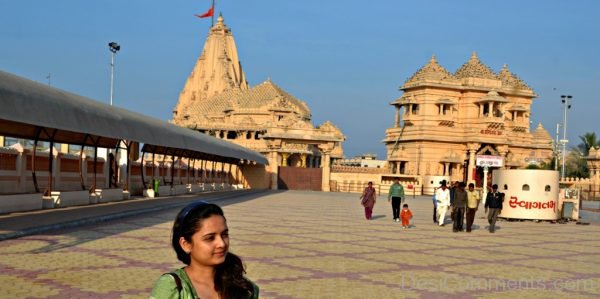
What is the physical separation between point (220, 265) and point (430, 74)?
58997mm

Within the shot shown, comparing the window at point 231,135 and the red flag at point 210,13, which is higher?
the red flag at point 210,13

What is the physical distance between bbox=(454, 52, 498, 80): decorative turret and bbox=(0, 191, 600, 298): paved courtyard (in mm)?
45478

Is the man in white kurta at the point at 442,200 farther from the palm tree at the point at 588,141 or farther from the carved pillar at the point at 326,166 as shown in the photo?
the palm tree at the point at 588,141

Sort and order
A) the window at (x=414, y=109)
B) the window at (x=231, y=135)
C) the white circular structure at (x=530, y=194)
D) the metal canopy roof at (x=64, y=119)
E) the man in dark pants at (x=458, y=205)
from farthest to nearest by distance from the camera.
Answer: the window at (x=231, y=135) < the window at (x=414, y=109) < the white circular structure at (x=530, y=194) < the man in dark pants at (x=458, y=205) < the metal canopy roof at (x=64, y=119)

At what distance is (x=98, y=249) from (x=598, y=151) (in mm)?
52944

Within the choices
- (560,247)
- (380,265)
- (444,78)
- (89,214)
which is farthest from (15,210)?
(444,78)

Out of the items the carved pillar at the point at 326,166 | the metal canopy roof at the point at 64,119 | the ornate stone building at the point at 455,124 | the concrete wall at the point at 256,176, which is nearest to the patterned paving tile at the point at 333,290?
the metal canopy roof at the point at 64,119

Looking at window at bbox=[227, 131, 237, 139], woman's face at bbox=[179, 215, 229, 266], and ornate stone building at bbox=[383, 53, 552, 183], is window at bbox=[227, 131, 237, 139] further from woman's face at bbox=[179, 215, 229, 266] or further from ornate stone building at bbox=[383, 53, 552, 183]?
woman's face at bbox=[179, 215, 229, 266]

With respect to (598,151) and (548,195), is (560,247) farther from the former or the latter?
(598,151)

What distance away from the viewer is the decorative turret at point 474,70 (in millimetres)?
62344

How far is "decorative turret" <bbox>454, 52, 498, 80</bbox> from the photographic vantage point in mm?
62344

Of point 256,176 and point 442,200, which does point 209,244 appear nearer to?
point 442,200

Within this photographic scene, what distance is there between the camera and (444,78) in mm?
61000

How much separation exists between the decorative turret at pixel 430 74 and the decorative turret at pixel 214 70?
42592mm
